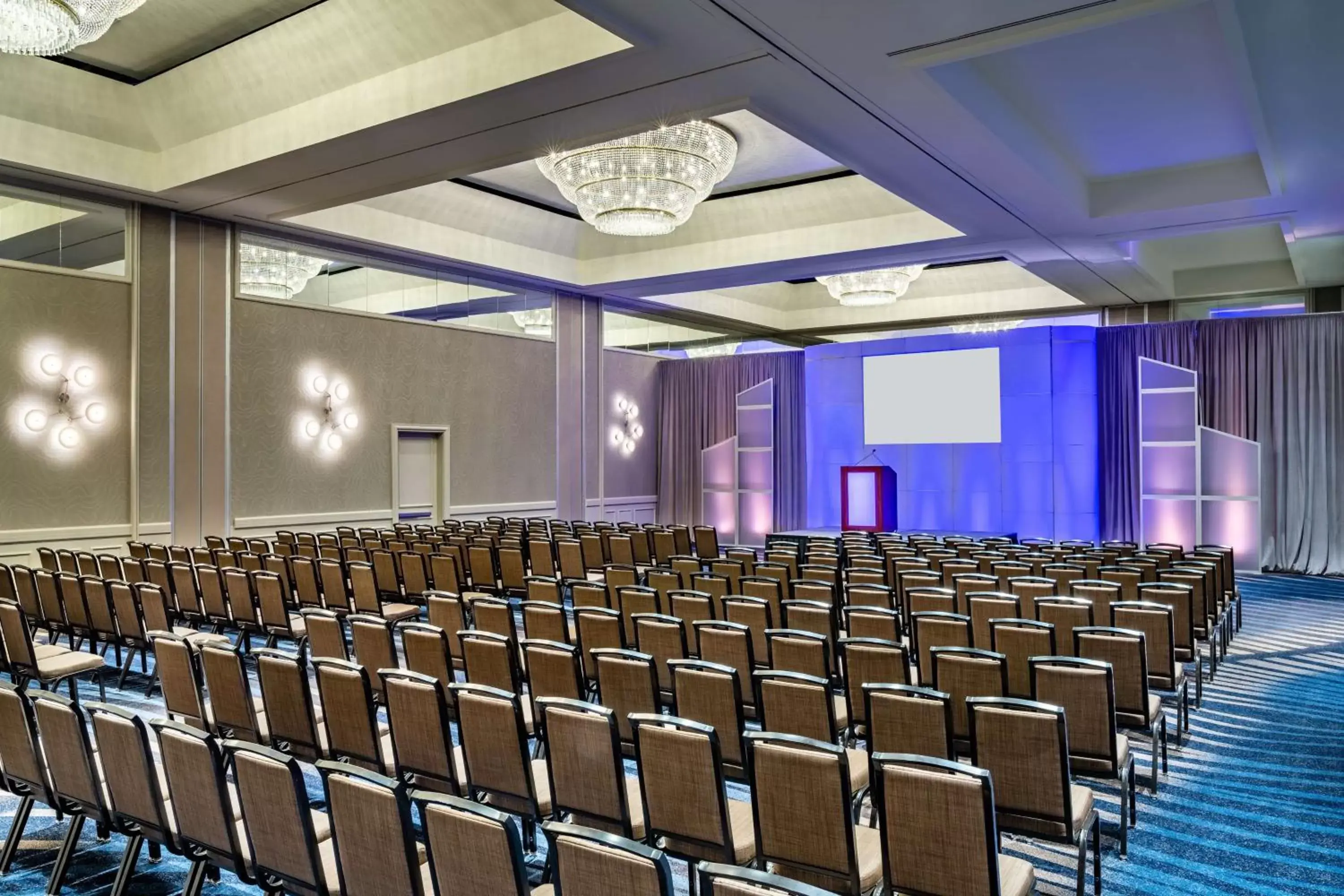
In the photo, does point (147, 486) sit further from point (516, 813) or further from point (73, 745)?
point (516, 813)

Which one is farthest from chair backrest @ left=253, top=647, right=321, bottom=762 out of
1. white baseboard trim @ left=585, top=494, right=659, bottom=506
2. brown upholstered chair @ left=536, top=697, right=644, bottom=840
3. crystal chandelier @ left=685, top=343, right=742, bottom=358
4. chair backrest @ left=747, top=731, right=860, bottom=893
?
crystal chandelier @ left=685, top=343, right=742, bottom=358

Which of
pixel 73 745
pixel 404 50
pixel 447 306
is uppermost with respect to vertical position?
pixel 404 50

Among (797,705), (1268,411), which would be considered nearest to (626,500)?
(1268,411)

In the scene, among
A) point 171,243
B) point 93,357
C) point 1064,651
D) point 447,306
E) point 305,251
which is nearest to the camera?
point 1064,651

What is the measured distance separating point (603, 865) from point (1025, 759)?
1.79 meters

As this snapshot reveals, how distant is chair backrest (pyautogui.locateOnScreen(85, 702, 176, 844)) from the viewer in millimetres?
2865

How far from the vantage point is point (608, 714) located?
2.90m

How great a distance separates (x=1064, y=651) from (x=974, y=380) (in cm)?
1000

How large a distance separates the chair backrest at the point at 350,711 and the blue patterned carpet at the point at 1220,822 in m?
0.60

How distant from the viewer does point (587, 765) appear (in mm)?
3006

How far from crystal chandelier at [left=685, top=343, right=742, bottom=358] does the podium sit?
4690 mm

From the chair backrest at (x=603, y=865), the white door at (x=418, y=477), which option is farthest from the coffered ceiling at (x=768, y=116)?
the chair backrest at (x=603, y=865)

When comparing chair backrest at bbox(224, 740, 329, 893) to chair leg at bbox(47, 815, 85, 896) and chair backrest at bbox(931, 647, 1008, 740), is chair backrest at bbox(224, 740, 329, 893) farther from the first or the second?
chair backrest at bbox(931, 647, 1008, 740)

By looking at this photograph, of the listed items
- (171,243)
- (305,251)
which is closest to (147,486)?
(171,243)
